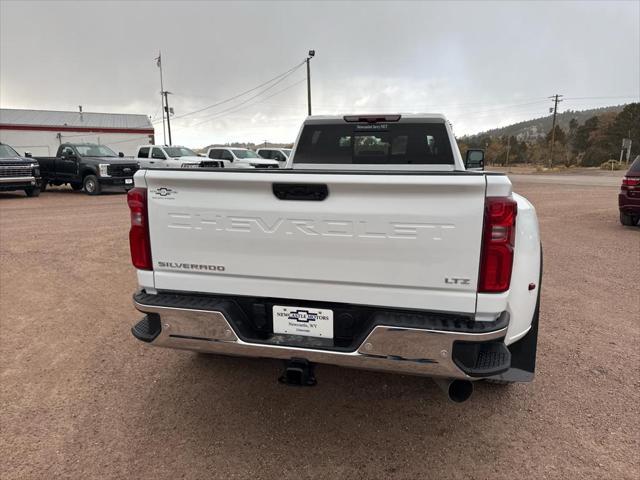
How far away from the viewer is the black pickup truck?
17281mm

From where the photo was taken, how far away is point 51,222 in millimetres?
10906

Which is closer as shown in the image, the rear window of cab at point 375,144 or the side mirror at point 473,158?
the rear window of cab at point 375,144

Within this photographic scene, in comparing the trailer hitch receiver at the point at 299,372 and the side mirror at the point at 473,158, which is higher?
the side mirror at the point at 473,158

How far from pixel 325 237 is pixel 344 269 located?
20 cm

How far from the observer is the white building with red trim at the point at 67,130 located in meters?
48.1

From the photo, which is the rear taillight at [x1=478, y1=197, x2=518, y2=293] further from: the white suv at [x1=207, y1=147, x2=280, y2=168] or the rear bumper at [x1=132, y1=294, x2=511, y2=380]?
the white suv at [x1=207, y1=147, x2=280, y2=168]

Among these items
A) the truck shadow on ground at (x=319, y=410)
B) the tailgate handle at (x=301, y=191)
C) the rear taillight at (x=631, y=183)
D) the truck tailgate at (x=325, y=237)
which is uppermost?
the tailgate handle at (x=301, y=191)

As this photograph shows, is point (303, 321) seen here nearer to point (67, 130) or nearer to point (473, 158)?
point (473, 158)

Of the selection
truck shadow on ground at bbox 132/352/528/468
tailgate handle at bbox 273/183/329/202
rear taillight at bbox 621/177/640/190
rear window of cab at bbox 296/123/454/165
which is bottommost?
truck shadow on ground at bbox 132/352/528/468

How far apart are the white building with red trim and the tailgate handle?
5437cm

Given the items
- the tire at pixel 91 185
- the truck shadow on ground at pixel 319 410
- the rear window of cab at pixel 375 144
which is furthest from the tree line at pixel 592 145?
the truck shadow on ground at pixel 319 410

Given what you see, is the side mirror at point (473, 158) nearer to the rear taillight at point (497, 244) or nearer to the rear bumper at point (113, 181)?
the rear taillight at point (497, 244)

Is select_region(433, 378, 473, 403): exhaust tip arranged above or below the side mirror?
below

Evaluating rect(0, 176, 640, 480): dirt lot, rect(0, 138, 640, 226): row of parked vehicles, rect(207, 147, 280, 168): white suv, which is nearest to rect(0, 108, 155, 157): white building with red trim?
rect(207, 147, 280, 168): white suv
